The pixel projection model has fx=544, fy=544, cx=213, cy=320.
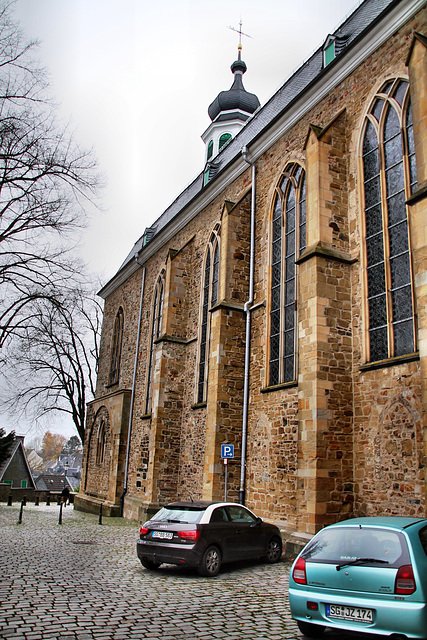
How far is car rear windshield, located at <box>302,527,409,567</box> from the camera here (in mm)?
4637

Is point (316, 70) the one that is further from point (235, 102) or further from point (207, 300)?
point (235, 102)

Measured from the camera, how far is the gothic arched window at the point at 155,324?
71.8 ft

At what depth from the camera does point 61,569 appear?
851cm

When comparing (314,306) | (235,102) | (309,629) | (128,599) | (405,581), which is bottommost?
(128,599)

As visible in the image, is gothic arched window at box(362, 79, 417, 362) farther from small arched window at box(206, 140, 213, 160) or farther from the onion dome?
small arched window at box(206, 140, 213, 160)

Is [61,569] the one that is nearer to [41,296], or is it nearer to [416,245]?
[41,296]

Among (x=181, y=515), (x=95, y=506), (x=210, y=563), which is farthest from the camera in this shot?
(x=95, y=506)

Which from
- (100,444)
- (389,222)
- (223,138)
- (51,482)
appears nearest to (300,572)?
(389,222)

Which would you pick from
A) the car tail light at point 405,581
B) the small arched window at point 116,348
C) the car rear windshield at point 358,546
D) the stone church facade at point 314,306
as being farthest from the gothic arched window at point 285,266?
the small arched window at point 116,348

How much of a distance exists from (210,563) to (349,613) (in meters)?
4.20

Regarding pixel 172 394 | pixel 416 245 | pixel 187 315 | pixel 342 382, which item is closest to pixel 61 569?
pixel 342 382

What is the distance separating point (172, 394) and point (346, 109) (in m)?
10.7

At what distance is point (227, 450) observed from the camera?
Answer: 43.0 ft

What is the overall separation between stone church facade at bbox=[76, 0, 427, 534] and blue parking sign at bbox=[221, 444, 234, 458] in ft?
2.24
